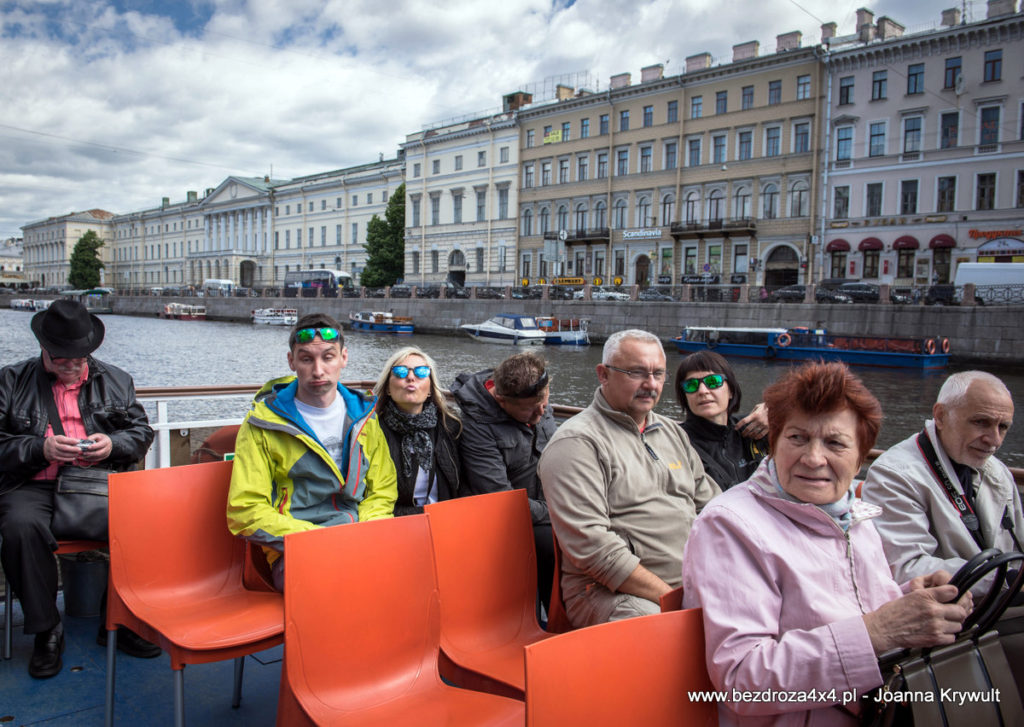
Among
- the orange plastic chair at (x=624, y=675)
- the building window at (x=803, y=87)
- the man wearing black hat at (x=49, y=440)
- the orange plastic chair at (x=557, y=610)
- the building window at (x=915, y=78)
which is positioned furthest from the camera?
the building window at (x=803, y=87)

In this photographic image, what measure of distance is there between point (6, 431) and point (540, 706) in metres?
2.54

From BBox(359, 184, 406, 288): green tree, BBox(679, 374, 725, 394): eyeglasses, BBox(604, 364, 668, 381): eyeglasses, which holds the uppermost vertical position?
BBox(359, 184, 406, 288): green tree

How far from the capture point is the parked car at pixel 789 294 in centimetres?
2764

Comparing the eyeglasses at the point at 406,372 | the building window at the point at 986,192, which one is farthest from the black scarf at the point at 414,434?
the building window at the point at 986,192

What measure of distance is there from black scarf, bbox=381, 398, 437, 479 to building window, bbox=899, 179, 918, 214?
112 feet

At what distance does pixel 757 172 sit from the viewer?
36250 mm

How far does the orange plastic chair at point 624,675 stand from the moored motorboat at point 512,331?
29.8 metres

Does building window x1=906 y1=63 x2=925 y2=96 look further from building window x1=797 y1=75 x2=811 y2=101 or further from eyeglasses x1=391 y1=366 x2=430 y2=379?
eyeglasses x1=391 y1=366 x2=430 y2=379

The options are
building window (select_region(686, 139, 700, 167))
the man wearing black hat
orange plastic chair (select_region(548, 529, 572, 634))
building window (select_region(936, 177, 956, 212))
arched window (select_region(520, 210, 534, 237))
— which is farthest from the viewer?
arched window (select_region(520, 210, 534, 237))

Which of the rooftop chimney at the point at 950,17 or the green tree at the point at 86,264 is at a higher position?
the rooftop chimney at the point at 950,17

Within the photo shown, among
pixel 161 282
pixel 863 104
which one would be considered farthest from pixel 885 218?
pixel 161 282

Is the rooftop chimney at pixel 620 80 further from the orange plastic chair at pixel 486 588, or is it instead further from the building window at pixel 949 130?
the orange plastic chair at pixel 486 588

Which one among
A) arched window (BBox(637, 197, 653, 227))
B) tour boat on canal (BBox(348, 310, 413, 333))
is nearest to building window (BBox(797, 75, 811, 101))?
arched window (BBox(637, 197, 653, 227))

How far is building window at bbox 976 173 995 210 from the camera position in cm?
2985
